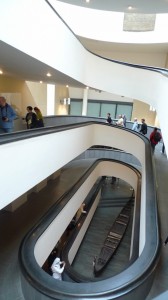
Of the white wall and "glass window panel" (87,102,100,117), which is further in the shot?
"glass window panel" (87,102,100,117)

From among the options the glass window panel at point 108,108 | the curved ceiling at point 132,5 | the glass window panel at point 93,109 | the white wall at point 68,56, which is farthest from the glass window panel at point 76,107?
the curved ceiling at point 132,5

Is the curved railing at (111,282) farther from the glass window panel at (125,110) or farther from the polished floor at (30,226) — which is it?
the glass window panel at (125,110)

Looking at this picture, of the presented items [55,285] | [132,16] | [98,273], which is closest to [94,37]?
[132,16]

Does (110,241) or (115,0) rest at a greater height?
(115,0)

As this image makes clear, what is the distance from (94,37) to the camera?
14.3 m

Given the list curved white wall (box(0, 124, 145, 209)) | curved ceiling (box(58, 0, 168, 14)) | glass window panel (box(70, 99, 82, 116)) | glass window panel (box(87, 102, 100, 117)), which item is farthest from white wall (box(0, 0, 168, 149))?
glass window panel (box(70, 99, 82, 116))

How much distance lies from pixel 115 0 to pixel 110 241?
10.3m

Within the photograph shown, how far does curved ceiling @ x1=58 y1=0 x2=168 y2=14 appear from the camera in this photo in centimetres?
697

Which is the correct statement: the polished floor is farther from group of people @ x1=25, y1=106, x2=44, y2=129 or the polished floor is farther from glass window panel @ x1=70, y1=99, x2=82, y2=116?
glass window panel @ x1=70, y1=99, x2=82, y2=116

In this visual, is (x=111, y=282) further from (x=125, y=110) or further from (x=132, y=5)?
(x=125, y=110)

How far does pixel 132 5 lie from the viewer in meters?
7.30

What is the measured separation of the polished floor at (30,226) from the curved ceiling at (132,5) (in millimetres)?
5648

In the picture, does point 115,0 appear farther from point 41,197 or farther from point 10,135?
point 41,197

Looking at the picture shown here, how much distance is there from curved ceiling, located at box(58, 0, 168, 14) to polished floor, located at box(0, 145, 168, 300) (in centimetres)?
565
